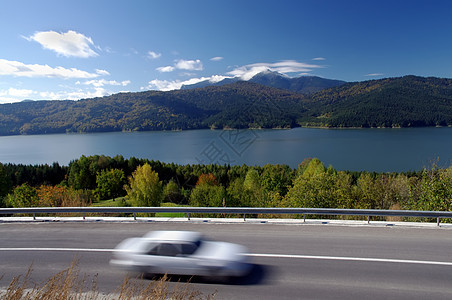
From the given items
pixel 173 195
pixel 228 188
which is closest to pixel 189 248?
pixel 228 188

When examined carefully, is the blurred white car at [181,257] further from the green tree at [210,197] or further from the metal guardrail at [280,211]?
the green tree at [210,197]

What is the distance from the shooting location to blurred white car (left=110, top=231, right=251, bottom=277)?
641 cm

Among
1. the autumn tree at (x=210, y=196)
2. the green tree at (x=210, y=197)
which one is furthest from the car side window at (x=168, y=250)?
the autumn tree at (x=210, y=196)

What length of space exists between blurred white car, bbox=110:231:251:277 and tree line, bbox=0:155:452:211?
11.2m

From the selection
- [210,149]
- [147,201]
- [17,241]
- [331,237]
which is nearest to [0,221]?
[17,241]

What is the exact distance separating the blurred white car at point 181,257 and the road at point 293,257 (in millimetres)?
307

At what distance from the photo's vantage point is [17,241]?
954cm

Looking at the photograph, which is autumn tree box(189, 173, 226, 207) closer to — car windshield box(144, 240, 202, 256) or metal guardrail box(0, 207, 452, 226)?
metal guardrail box(0, 207, 452, 226)

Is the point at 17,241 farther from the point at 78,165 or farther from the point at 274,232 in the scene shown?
the point at 78,165

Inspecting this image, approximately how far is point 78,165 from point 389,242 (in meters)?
75.7

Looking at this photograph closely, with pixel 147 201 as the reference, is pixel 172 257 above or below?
above

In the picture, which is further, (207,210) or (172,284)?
(207,210)

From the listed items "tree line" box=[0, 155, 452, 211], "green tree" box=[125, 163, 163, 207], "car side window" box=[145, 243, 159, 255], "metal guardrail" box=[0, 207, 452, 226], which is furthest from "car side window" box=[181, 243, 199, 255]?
"green tree" box=[125, 163, 163, 207]

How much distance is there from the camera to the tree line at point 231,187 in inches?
656
